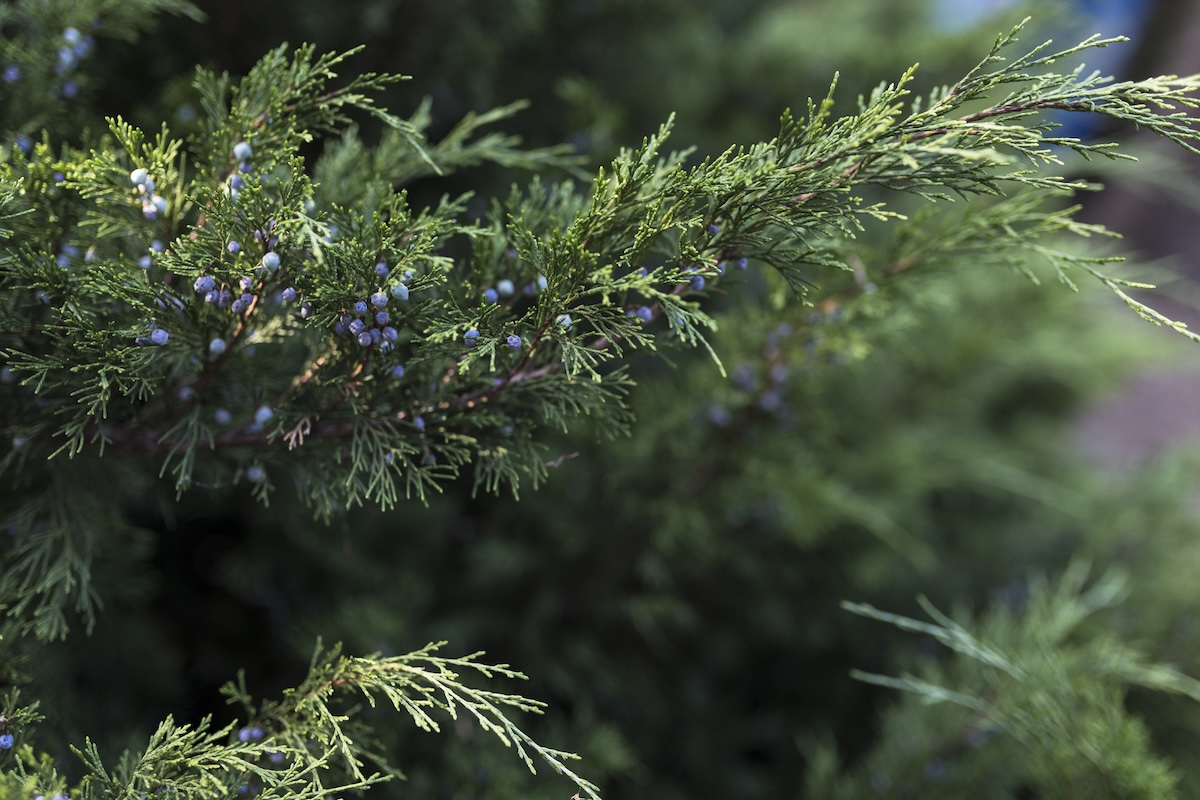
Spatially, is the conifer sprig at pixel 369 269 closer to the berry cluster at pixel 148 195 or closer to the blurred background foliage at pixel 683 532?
the berry cluster at pixel 148 195

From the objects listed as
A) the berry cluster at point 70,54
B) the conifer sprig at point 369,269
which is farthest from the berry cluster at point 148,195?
the berry cluster at point 70,54

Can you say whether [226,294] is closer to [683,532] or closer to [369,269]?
[369,269]

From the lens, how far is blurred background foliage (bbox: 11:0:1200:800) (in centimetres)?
121

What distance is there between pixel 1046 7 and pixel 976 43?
146 millimetres

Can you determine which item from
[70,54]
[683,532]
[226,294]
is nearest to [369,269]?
[226,294]

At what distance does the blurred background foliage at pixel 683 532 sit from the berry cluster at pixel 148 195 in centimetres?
34

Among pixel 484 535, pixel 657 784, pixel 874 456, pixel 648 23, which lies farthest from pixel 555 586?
pixel 648 23

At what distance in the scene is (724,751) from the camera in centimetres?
168

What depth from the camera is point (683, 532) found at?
1406 millimetres

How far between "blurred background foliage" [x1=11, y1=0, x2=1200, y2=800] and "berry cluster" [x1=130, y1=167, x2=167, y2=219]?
0.34 m

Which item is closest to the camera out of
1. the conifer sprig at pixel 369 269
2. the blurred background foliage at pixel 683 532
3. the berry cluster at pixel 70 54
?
the conifer sprig at pixel 369 269

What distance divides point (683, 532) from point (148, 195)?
0.96 m

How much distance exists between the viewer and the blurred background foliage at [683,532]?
1.21 metres

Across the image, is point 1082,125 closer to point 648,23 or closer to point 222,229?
point 648,23
